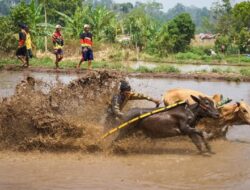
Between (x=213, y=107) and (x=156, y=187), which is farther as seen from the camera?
(x=213, y=107)

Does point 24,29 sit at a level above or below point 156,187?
above

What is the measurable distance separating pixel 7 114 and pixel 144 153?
107 inches

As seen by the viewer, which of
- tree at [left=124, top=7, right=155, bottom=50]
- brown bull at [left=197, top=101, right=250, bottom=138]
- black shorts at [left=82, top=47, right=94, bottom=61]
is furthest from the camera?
tree at [left=124, top=7, right=155, bottom=50]

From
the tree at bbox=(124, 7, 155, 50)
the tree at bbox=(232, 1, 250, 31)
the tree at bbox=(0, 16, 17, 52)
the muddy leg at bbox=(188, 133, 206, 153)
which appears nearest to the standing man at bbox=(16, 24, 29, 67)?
the tree at bbox=(0, 16, 17, 52)

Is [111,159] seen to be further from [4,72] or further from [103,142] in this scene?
[4,72]

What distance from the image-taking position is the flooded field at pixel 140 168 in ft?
25.1

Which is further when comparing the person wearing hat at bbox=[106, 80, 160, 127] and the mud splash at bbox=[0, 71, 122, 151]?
the mud splash at bbox=[0, 71, 122, 151]

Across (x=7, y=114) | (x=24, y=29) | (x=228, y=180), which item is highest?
(x=24, y=29)

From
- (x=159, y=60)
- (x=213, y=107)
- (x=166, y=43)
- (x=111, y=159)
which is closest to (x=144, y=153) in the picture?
(x=111, y=159)

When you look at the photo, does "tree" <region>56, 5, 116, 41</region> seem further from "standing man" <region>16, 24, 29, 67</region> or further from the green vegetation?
"standing man" <region>16, 24, 29, 67</region>

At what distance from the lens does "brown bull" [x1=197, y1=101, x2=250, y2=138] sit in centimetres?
1027

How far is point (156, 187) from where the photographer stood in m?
7.50

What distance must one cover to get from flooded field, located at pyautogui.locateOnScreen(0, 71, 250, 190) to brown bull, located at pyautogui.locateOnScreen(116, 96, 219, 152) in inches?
11.7

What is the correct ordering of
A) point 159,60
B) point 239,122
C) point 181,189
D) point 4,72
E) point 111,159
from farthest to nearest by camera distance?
point 159,60 < point 4,72 < point 239,122 < point 111,159 < point 181,189
